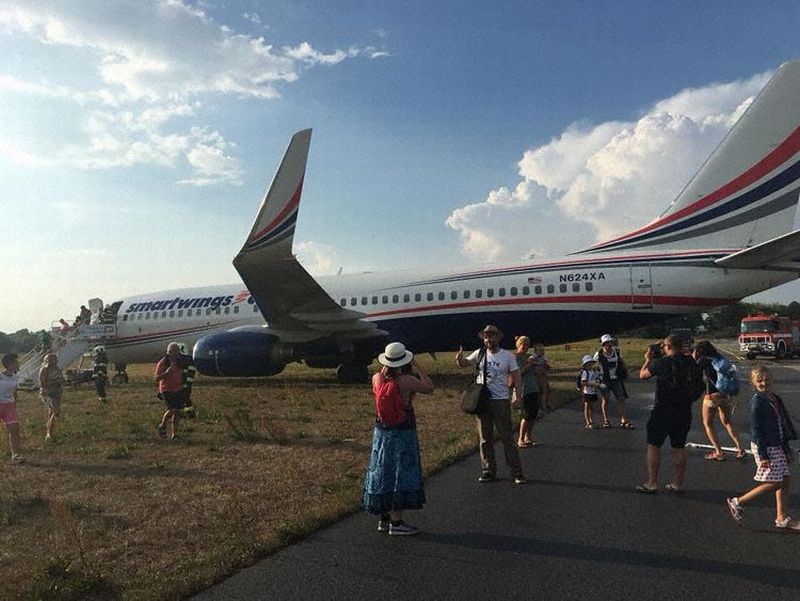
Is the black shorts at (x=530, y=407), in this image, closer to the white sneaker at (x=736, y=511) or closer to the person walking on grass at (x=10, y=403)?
the white sneaker at (x=736, y=511)

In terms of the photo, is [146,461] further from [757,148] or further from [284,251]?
[757,148]

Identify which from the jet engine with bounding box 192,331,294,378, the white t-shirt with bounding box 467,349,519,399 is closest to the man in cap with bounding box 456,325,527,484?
the white t-shirt with bounding box 467,349,519,399

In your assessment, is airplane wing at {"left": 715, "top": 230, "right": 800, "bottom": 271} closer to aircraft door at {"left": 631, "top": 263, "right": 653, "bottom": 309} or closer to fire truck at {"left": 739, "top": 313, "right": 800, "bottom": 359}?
aircraft door at {"left": 631, "top": 263, "right": 653, "bottom": 309}

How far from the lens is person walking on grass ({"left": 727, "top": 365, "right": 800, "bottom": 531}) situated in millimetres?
5121

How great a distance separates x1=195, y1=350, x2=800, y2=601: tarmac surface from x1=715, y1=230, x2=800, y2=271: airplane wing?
9138 millimetres

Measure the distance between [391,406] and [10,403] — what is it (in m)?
7.06

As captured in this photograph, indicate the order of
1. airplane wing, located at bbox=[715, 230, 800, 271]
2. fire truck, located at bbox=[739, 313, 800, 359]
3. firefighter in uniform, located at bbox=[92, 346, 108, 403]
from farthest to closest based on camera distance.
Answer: fire truck, located at bbox=[739, 313, 800, 359] < firefighter in uniform, located at bbox=[92, 346, 108, 403] < airplane wing, located at bbox=[715, 230, 800, 271]

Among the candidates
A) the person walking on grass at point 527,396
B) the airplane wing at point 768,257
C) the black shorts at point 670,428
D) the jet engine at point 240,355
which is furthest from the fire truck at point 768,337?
the black shorts at point 670,428

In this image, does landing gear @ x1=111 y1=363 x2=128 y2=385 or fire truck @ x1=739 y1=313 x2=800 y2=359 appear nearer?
landing gear @ x1=111 y1=363 x2=128 y2=385

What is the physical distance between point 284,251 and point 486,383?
1017 cm

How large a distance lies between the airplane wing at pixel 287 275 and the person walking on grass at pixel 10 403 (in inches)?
289

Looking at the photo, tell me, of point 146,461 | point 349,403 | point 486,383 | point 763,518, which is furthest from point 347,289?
point 763,518

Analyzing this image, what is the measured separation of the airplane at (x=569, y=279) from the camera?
1576 cm

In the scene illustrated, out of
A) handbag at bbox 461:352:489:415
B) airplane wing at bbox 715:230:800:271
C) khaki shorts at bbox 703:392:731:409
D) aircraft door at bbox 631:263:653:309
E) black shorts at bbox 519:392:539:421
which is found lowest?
black shorts at bbox 519:392:539:421
